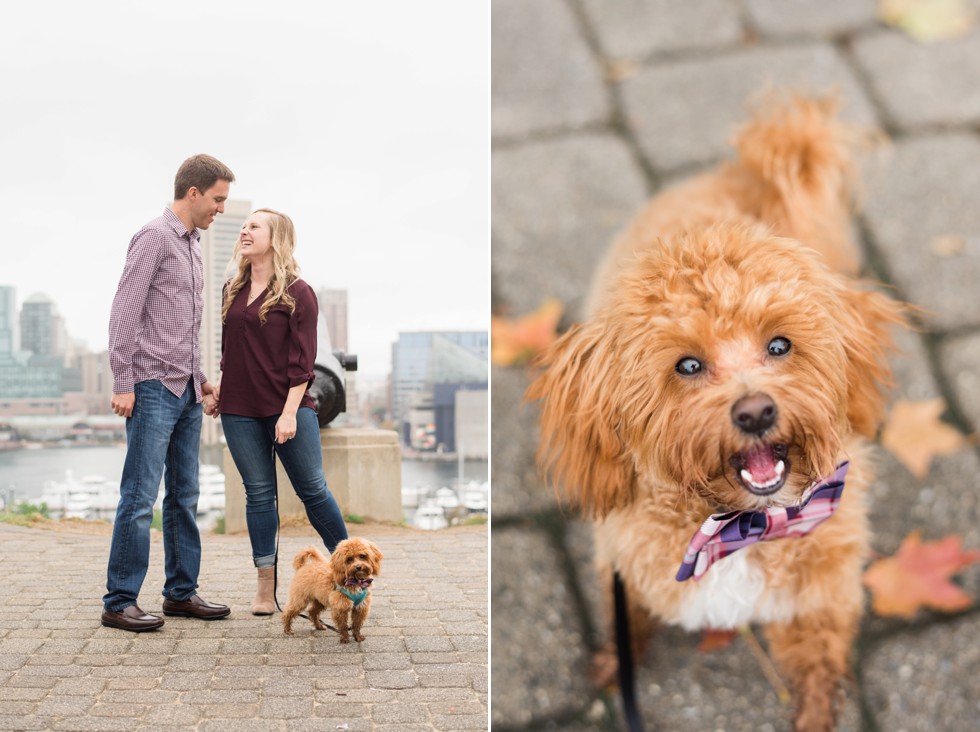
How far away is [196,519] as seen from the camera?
1.57m

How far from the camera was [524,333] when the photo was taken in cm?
257

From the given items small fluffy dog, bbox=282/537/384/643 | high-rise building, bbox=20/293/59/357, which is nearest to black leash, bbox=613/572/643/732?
small fluffy dog, bbox=282/537/384/643

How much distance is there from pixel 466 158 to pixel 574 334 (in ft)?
2.31

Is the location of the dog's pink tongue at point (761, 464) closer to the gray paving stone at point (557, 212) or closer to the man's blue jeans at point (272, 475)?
the man's blue jeans at point (272, 475)

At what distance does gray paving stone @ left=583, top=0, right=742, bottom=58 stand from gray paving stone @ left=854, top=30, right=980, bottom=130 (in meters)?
0.49

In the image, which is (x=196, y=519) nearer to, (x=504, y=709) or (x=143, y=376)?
(x=143, y=376)

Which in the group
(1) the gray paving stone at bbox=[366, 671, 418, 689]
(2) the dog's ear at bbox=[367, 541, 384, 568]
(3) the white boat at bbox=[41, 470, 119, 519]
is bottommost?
(1) the gray paving stone at bbox=[366, 671, 418, 689]

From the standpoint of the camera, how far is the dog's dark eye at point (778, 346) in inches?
38.7

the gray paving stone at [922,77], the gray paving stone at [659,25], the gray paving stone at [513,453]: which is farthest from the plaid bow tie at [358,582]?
the gray paving stone at [922,77]

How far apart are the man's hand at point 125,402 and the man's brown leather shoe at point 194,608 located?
39cm

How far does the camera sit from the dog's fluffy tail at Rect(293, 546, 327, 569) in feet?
5.09

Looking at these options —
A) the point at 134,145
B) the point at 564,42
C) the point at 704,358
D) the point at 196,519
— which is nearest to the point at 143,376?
the point at 196,519

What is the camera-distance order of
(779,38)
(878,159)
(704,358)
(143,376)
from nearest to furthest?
(704,358)
(143,376)
(878,159)
(779,38)

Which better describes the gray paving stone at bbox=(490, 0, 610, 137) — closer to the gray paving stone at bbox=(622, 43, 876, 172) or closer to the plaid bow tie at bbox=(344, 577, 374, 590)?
the gray paving stone at bbox=(622, 43, 876, 172)
